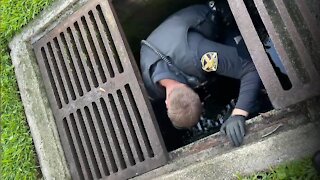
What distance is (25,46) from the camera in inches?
109

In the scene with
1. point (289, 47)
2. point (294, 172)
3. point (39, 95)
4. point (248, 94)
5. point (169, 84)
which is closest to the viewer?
point (294, 172)

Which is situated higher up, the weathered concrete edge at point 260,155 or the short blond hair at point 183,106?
the short blond hair at point 183,106

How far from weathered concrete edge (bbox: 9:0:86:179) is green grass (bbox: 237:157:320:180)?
116cm

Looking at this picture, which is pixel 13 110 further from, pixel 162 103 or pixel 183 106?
pixel 183 106

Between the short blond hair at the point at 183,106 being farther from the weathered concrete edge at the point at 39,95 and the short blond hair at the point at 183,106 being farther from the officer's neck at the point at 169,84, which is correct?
the weathered concrete edge at the point at 39,95

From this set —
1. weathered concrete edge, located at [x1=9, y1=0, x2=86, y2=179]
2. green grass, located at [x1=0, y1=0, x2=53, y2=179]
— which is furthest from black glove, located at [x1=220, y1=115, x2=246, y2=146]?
green grass, located at [x1=0, y1=0, x2=53, y2=179]

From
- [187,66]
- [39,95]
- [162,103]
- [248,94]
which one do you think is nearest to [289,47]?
[248,94]

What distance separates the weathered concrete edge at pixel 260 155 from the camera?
6.08 feet

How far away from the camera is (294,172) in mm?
1850

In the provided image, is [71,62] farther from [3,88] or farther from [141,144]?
[141,144]

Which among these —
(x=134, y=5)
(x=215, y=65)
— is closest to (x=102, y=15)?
(x=134, y=5)

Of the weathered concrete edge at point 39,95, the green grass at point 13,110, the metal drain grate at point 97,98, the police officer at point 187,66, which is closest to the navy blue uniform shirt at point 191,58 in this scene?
the police officer at point 187,66

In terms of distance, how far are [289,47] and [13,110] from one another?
1631 mm

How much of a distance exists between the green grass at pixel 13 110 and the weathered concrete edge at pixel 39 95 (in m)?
0.04
